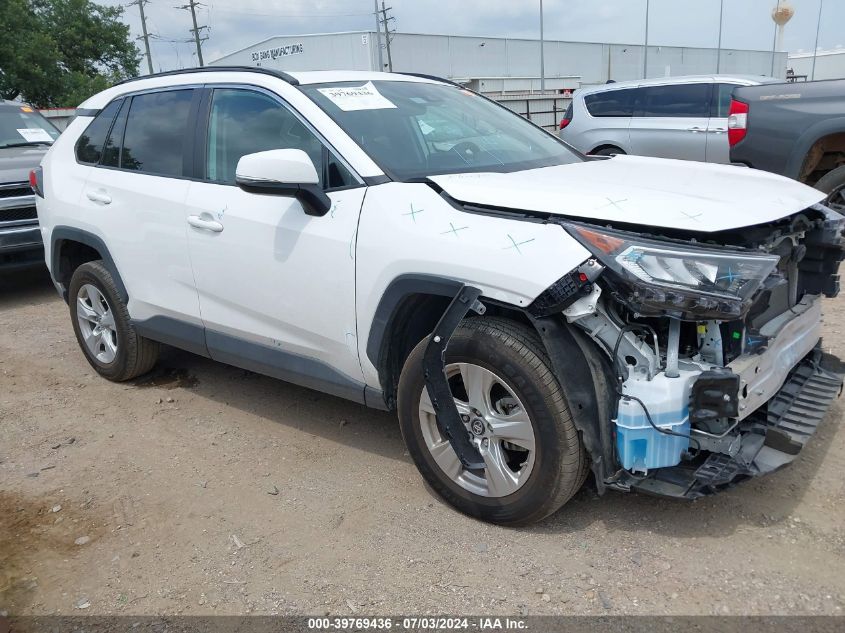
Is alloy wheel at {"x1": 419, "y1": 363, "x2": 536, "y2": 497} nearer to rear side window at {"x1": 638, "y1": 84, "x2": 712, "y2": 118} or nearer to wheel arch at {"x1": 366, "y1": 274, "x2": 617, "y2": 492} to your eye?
wheel arch at {"x1": 366, "y1": 274, "x2": 617, "y2": 492}

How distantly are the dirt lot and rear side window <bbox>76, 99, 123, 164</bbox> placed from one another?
177 centimetres

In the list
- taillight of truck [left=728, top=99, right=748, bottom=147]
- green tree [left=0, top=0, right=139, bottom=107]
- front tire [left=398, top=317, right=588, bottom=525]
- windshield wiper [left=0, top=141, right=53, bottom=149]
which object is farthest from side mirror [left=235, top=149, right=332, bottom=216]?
green tree [left=0, top=0, right=139, bottom=107]

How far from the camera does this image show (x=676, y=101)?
33.9ft

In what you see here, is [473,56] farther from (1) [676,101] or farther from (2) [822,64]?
(1) [676,101]

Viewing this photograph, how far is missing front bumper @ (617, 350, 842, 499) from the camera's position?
8.17ft

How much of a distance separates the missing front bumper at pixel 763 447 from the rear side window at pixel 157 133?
Result: 2931 mm

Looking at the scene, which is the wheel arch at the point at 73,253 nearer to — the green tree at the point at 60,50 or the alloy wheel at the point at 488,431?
the alloy wheel at the point at 488,431

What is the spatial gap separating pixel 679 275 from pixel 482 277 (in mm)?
685

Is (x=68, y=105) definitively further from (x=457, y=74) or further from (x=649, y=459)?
(x=457, y=74)

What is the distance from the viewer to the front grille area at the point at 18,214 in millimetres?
7113

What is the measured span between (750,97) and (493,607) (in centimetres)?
626

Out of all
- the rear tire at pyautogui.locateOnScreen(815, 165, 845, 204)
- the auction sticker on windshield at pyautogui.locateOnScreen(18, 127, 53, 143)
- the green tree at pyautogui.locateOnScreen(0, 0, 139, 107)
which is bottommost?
the rear tire at pyautogui.locateOnScreen(815, 165, 845, 204)

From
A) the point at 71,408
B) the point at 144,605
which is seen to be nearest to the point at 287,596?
the point at 144,605

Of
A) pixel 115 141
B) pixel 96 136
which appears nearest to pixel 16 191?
pixel 96 136
